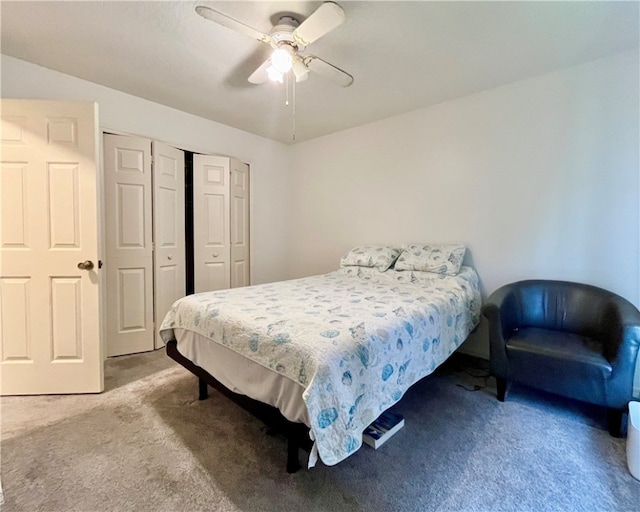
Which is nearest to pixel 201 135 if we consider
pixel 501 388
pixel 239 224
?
pixel 239 224

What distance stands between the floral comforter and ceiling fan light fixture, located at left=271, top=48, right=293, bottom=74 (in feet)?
Answer: 4.86

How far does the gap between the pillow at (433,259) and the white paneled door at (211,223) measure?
211cm

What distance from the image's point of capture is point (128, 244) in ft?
9.78

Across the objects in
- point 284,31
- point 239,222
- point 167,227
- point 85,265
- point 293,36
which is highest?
point 284,31

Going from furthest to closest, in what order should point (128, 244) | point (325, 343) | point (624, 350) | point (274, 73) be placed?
point (128, 244) → point (274, 73) → point (624, 350) → point (325, 343)

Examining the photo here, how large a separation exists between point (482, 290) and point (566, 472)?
5.34ft

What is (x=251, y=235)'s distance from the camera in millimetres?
4145

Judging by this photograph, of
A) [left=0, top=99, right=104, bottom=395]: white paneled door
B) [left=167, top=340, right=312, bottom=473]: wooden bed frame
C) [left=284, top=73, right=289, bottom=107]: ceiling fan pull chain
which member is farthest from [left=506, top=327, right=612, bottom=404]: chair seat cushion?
[left=0, top=99, right=104, bottom=395]: white paneled door

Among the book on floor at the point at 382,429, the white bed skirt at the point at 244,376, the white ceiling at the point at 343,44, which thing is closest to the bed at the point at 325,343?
the white bed skirt at the point at 244,376

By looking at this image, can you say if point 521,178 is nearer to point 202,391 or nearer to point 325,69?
point 325,69

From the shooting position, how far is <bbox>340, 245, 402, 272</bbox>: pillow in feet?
10.4

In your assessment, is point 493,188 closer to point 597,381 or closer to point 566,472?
point 597,381

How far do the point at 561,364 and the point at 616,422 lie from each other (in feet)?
1.26

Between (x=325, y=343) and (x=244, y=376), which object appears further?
(x=244, y=376)
